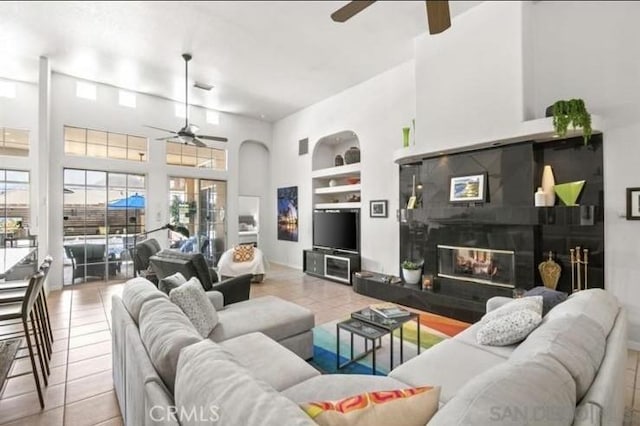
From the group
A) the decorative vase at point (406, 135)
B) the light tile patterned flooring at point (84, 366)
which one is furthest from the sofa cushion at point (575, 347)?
the decorative vase at point (406, 135)

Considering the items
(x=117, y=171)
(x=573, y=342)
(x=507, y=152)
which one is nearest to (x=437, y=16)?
(x=573, y=342)

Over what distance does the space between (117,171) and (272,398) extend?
6.59m

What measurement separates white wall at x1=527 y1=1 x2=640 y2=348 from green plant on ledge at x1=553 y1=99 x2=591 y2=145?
0.35m

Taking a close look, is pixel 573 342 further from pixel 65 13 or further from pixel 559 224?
pixel 65 13

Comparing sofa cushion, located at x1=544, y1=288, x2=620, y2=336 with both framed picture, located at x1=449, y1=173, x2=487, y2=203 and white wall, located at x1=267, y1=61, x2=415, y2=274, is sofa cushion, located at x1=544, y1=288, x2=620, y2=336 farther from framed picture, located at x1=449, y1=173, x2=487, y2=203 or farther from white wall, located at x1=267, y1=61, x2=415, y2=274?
white wall, located at x1=267, y1=61, x2=415, y2=274

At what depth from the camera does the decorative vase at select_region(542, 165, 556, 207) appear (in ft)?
11.0

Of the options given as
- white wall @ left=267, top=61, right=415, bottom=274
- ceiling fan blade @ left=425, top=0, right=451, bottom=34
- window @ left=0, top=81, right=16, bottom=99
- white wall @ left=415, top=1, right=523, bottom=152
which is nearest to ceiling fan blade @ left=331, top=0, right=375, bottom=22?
ceiling fan blade @ left=425, top=0, right=451, bottom=34

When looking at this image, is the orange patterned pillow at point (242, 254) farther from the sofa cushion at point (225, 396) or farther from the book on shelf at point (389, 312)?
the sofa cushion at point (225, 396)

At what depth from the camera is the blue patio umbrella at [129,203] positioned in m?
6.09

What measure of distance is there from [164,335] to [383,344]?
236 centimetres

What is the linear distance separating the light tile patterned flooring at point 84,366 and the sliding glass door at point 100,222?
28.2 inches

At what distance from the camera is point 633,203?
10.0 feet

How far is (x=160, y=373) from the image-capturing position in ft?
4.14

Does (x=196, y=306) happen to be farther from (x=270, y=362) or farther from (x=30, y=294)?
(x=30, y=294)
